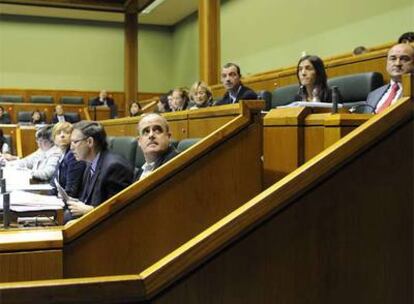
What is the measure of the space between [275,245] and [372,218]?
0.18 meters

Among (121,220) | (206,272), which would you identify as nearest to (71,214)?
(121,220)

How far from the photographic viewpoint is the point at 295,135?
151cm

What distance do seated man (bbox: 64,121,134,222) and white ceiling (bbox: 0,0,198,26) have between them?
7.13 meters

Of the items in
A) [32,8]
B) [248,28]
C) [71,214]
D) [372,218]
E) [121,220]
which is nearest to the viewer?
[372,218]

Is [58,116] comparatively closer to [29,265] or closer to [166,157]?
[166,157]

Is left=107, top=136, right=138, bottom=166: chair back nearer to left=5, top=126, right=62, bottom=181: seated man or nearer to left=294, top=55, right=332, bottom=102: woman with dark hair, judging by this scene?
left=5, top=126, right=62, bottom=181: seated man

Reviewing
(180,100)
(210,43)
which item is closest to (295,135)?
(180,100)

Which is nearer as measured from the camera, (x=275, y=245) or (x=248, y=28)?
(x=275, y=245)

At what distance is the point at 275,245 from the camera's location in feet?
2.73

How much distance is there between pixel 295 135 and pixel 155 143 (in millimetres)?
584

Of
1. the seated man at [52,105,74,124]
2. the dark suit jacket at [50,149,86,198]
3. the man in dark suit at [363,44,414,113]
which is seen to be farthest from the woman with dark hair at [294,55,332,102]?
the seated man at [52,105,74,124]

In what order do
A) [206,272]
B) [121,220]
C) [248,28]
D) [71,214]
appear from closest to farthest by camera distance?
1. [206,272]
2. [121,220]
3. [71,214]
4. [248,28]

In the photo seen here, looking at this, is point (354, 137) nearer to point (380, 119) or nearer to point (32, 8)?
point (380, 119)

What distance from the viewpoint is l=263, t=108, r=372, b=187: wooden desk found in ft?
4.38
